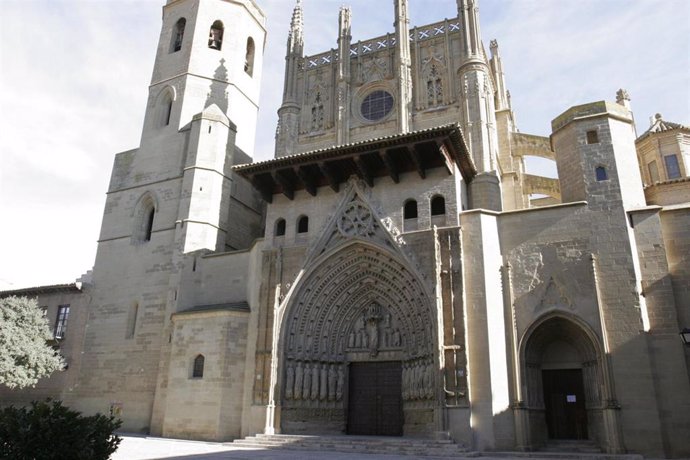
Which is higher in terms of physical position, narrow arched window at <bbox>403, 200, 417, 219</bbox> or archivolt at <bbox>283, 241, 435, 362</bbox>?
narrow arched window at <bbox>403, 200, 417, 219</bbox>

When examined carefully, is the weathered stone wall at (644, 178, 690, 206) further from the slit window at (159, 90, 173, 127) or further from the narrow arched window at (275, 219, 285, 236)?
the slit window at (159, 90, 173, 127)

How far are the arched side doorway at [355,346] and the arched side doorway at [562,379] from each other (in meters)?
2.67

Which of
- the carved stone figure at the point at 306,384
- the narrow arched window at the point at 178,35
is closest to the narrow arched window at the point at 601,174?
the carved stone figure at the point at 306,384

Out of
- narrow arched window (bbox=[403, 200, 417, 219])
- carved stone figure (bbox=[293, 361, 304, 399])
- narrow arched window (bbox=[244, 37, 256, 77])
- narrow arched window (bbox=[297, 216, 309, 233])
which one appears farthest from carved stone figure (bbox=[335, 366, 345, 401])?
narrow arched window (bbox=[244, 37, 256, 77])

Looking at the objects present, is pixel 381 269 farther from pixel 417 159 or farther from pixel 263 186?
pixel 263 186

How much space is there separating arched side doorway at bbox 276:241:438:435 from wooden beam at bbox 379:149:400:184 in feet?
6.95

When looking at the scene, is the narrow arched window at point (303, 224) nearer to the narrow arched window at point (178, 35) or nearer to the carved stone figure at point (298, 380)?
the carved stone figure at point (298, 380)

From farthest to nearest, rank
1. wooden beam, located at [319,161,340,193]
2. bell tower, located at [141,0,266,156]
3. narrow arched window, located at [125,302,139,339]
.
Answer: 1. bell tower, located at [141,0,266,156]
2. narrow arched window, located at [125,302,139,339]
3. wooden beam, located at [319,161,340,193]

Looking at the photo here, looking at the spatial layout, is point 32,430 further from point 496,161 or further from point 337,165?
point 496,161

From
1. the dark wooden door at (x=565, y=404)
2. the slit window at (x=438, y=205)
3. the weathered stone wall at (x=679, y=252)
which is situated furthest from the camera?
the slit window at (x=438, y=205)

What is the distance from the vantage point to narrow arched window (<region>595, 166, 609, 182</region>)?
13.8 meters

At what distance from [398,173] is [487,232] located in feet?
10.4

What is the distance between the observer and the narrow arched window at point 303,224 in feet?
54.5

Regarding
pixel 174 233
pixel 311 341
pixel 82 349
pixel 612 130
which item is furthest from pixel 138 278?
pixel 612 130
